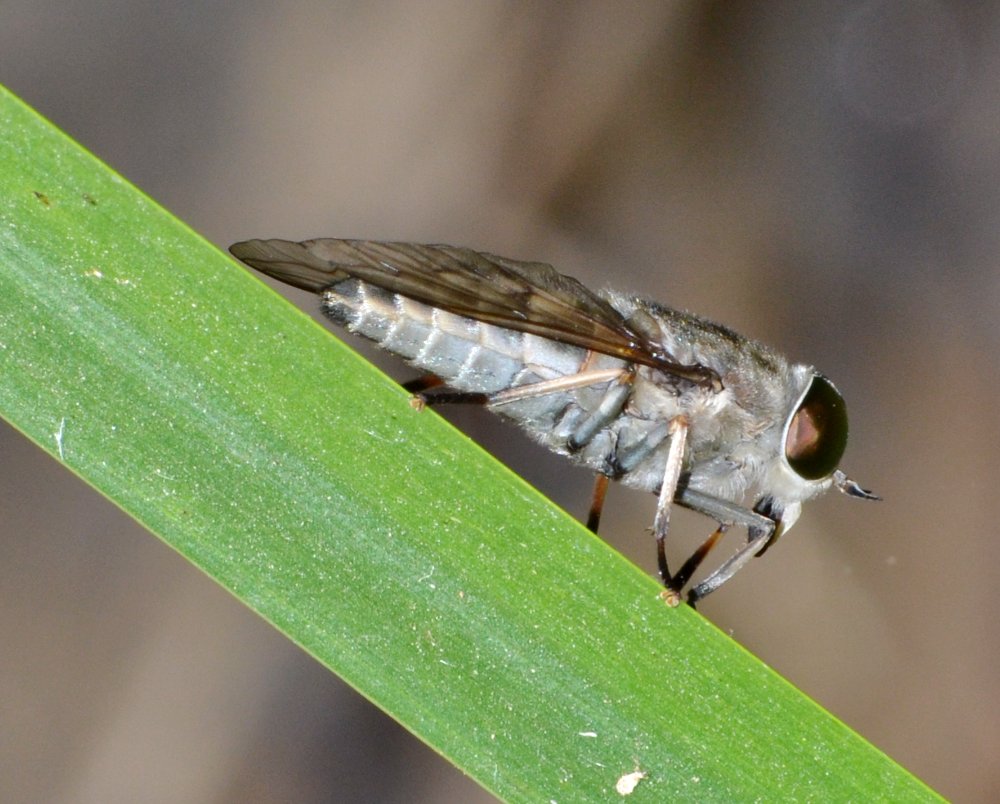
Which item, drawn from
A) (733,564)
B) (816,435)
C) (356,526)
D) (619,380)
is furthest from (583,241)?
(356,526)

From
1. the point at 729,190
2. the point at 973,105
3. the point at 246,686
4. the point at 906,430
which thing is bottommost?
the point at 246,686

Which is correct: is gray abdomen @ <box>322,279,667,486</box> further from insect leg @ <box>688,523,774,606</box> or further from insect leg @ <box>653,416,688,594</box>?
insect leg @ <box>688,523,774,606</box>

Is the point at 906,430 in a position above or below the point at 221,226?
above

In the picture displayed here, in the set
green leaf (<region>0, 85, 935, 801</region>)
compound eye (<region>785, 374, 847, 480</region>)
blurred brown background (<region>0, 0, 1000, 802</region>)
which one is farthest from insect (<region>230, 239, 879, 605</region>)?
blurred brown background (<region>0, 0, 1000, 802</region>)

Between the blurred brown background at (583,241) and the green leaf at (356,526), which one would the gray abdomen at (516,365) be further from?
the blurred brown background at (583,241)

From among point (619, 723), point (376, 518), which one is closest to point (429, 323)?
point (376, 518)

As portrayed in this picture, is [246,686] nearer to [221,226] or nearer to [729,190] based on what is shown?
[221,226]

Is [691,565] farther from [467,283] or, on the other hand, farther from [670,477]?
[467,283]
